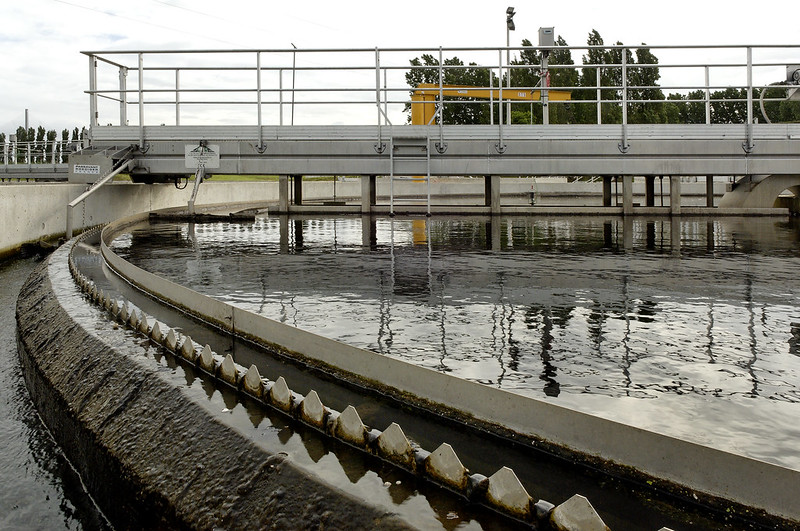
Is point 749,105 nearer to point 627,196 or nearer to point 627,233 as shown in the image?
point 627,196

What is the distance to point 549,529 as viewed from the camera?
246 cm

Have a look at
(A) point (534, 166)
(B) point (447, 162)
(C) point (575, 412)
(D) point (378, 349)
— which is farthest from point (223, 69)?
(C) point (575, 412)

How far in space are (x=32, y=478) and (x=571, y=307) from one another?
4.09 meters

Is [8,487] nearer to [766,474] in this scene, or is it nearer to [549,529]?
[549,529]

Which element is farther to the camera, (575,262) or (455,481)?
(575,262)

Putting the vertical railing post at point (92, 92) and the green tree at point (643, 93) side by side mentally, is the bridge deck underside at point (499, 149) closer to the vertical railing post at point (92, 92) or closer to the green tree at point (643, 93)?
the vertical railing post at point (92, 92)

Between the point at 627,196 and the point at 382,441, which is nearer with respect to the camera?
the point at 382,441

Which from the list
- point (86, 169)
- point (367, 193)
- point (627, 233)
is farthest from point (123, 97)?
point (627, 233)

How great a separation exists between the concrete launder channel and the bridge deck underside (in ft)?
34.6

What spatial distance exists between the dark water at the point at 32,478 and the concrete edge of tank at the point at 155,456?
0.08m

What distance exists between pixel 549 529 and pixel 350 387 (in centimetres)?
187

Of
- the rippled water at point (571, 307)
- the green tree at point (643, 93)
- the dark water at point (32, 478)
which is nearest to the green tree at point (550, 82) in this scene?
the green tree at point (643, 93)

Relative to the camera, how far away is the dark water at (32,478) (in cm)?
387

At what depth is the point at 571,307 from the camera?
6184mm
